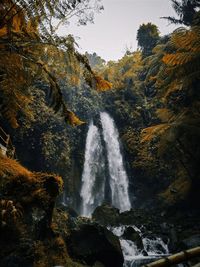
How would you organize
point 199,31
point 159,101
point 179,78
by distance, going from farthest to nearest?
point 159,101
point 179,78
point 199,31

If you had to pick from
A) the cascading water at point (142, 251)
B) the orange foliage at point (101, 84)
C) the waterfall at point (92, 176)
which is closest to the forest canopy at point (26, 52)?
the orange foliage at point (101, 84)

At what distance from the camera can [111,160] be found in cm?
1802

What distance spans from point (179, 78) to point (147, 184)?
31.3ft

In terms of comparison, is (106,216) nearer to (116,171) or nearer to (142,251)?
(142,251)

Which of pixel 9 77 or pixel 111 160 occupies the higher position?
pixel 111 160

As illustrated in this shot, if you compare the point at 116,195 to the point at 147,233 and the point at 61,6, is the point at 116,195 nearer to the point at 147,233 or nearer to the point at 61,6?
the point at 147,233

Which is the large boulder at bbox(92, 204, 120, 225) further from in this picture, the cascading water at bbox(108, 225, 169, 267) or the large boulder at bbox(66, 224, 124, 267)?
the large boulder at bbox(66, 224, 124, 267)

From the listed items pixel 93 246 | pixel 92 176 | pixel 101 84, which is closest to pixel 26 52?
pixel 101 84

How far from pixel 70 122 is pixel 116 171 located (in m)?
11.5

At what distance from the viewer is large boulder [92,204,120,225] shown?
12715 mm

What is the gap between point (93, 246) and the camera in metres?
7.75

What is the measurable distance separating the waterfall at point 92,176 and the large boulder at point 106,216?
8.22 feet

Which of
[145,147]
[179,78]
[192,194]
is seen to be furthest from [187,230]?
[145,147]

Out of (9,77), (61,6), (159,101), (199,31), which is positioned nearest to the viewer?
(9,77)
